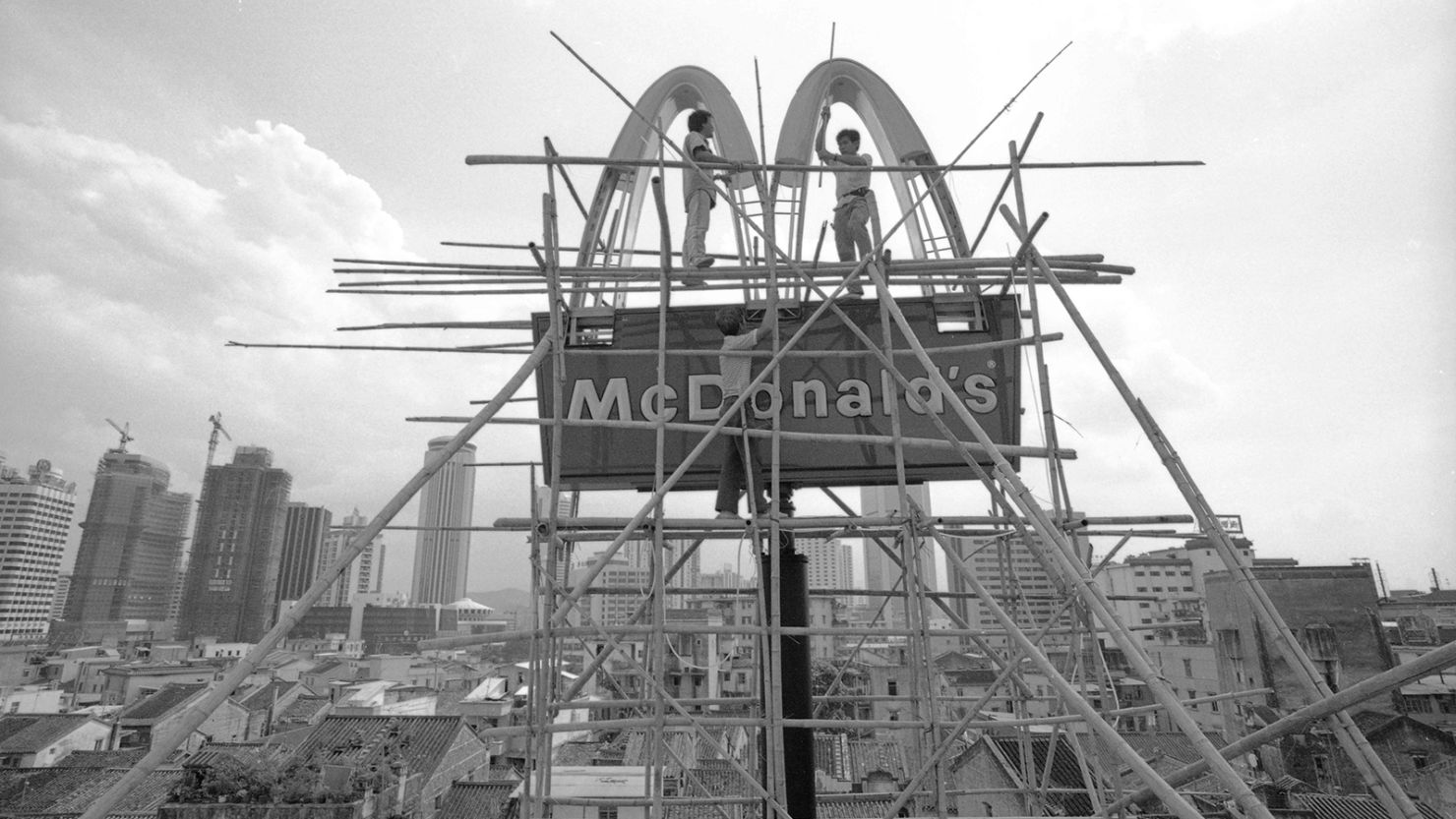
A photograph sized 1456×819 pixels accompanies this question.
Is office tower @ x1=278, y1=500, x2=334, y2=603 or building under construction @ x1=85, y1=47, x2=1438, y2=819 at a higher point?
office tower @ x1=278, y1=500, x2=334, y2=603

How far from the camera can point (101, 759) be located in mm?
25328

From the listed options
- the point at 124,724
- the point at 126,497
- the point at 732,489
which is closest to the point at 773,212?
the point at 732,489

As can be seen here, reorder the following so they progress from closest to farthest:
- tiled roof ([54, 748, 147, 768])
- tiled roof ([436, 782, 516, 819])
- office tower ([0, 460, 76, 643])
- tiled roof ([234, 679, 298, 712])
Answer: tiled roof ([436, 782, 516, 819]) < tiled roof ([54, 748, 147, 768]) < tiled roof ([234, 679, 298, 712]) < office tower ([0, 460, 76, 643])

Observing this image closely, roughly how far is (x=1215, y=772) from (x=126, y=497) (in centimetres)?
16234

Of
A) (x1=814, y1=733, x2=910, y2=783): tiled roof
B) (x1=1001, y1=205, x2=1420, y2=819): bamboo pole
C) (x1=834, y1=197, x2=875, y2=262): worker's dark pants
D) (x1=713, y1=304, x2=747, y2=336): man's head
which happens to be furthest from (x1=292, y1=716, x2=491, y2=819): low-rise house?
(x1=1001, y1=205, x2=1420, y2=819): bamboo pole

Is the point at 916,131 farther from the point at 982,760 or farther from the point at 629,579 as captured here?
the point at 629,579

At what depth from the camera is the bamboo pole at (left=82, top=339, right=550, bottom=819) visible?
13.8ft

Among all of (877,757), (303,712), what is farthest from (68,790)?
(877,757)

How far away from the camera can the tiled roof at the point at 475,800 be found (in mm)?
20812

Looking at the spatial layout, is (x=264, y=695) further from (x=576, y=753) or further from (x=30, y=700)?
(x=576, y=753)

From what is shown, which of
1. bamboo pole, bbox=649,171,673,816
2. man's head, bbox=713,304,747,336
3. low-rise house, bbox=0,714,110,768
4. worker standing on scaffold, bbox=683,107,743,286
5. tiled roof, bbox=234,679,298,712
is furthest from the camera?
tiled roof, bbox=234,679,298,712

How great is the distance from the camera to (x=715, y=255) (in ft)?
26.5

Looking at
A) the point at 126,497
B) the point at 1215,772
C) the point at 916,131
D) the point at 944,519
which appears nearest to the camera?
the point at 1215,772

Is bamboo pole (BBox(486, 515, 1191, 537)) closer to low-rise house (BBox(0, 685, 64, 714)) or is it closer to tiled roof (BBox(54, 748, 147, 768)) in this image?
tiled roof (BBox(54, 748, 147, 768))
